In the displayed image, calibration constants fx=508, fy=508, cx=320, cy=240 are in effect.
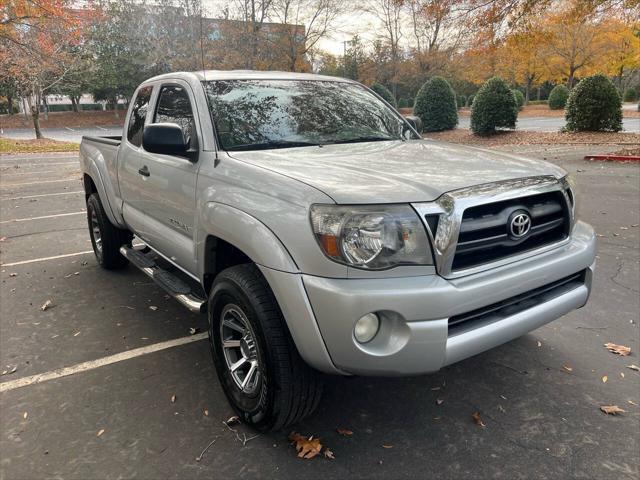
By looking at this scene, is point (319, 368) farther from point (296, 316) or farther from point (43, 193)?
point (43, 193)

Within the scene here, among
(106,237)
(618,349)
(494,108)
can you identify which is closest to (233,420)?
(618,349)

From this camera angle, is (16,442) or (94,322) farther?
(94,322)

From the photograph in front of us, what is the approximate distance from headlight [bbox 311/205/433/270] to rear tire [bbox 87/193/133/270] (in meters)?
3.64

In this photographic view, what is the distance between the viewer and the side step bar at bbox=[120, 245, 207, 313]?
3.25m

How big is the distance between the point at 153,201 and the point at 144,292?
139 cm

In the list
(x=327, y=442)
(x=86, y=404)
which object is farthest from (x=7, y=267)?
(x=327, y=442)

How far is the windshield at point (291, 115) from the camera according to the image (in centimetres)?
324

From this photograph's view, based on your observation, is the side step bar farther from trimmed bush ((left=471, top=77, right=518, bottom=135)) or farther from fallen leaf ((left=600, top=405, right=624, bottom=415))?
trimmed bush ((left=471, top=77, right=518, bottom=135))

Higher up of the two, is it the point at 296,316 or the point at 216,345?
the point at 296,316

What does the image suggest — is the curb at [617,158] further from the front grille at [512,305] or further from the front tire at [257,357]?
the front tire at [257,357]

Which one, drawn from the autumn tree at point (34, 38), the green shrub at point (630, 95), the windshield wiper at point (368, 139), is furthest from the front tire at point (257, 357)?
the green shrub at point (630, 95)

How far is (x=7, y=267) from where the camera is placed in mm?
5723

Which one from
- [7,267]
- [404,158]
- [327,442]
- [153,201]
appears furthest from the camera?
[7,267]

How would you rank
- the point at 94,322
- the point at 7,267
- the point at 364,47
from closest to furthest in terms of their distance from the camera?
1. the point at 94,322
2. the point at 7,267
3. the point at 364,47
